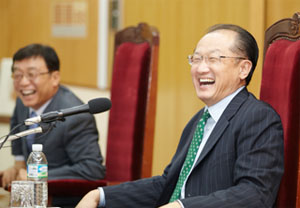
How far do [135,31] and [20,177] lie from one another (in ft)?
3.03

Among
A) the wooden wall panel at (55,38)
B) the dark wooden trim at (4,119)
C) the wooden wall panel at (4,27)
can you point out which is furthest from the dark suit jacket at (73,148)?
the wooden wall panel at (4,27)

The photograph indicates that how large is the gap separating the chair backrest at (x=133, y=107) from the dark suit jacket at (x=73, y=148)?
10 centimetres

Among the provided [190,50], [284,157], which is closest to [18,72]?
[190,50]

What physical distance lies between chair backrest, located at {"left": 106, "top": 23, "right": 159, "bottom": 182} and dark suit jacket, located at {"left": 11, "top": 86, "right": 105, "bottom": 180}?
97mm

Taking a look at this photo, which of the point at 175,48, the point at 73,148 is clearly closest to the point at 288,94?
the point at 73,148

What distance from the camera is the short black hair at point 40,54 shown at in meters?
3.02

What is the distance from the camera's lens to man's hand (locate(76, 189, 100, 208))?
1.99 m

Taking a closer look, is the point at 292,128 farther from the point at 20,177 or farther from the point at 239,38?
the point at 20,177

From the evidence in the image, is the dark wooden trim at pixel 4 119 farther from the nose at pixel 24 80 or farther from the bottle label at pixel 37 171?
the bottle label at pixel 37 171

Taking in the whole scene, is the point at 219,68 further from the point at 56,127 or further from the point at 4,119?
the point at 4,119

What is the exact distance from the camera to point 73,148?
9.53 ft

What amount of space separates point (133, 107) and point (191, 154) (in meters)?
0.79

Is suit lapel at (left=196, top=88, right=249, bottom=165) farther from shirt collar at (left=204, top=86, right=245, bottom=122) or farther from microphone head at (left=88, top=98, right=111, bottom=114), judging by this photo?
microphone head at (left=88, top=98, right=111, bottom=114)

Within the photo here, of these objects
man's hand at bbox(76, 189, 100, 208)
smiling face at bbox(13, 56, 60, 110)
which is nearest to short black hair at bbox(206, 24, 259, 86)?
man's hand at bbox(76, 189, 100, 208)
